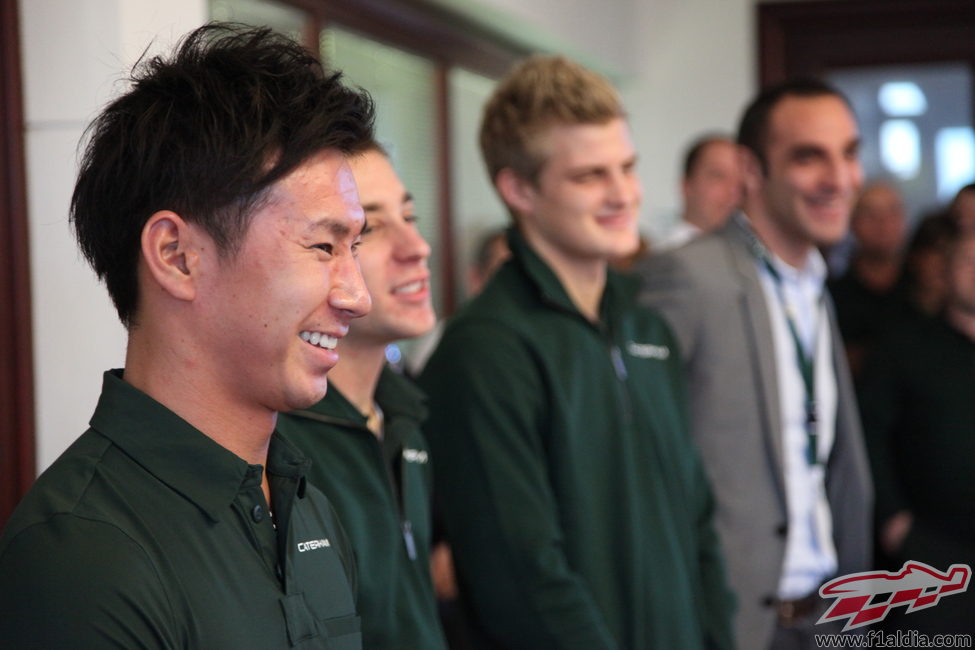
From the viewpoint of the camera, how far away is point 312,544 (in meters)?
1.27

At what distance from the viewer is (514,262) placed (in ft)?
7.61

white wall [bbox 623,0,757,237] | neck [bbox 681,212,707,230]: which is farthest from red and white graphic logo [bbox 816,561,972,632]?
white wall [bbox 623,0,757,237]

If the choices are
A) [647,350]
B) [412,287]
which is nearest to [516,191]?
[647,350]

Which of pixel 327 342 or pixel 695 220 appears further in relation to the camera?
pixel 695 220

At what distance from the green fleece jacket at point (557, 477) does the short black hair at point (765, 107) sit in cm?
90

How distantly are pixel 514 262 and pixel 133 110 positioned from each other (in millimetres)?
1212

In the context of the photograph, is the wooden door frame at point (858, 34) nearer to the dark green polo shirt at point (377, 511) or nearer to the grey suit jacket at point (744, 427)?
the grey suit jacket at point (744, 427)

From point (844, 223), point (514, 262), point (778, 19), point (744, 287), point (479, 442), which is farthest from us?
point (778, 19)

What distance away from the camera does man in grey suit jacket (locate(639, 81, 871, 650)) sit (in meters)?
2.59

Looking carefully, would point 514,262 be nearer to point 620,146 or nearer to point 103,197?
point 620,146

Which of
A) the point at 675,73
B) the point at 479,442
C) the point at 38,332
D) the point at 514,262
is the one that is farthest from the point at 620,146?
the point at 675,73

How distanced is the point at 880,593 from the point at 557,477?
61cm

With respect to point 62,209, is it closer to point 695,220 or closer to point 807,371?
point 807,371

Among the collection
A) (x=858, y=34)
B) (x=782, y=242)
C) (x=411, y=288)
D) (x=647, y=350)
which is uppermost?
(x=858, y=34)
